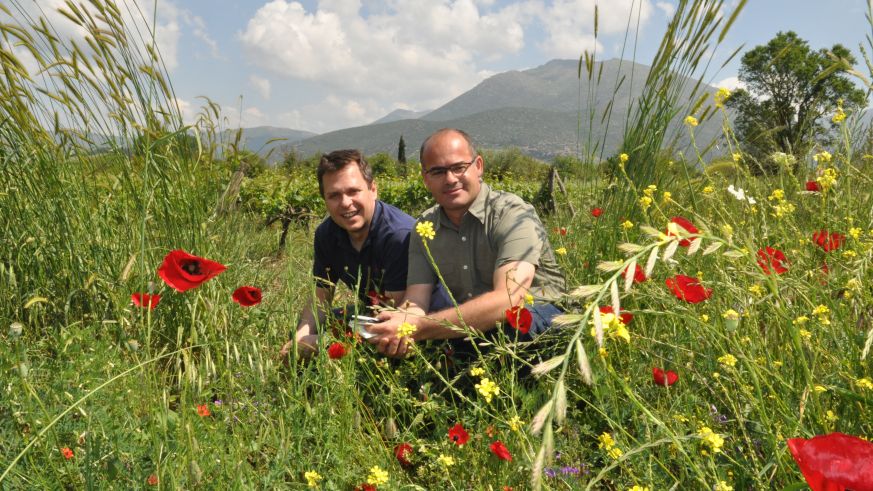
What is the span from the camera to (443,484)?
1599mm

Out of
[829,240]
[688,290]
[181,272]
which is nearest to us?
[181,272]

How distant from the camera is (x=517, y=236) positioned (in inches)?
93.4

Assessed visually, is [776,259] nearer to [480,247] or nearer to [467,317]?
[467,317]

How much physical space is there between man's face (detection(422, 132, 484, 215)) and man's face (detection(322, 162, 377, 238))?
406 mm

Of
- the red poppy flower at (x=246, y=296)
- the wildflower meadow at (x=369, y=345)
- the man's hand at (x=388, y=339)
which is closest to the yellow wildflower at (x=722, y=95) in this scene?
the wildflower meadow at (x=369, y=345)

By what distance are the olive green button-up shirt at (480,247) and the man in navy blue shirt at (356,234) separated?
0.52 ft

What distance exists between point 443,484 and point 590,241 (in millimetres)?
1308

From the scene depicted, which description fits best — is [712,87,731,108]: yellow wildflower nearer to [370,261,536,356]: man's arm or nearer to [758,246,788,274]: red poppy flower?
[758,246,788,274]: red poppy flower

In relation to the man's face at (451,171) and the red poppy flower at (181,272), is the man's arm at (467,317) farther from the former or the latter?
the red poppy flower at (181,272)

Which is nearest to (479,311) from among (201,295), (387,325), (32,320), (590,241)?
(387,325)

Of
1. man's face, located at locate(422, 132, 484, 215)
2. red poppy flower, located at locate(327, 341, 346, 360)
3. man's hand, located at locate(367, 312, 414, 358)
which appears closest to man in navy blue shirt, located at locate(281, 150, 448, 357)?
man's face, located at locate(422, 132, 484, 215)

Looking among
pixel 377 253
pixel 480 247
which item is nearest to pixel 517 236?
pixel 480 247

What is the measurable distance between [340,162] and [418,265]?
74cm

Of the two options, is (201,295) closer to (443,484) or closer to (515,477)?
(443,484)
